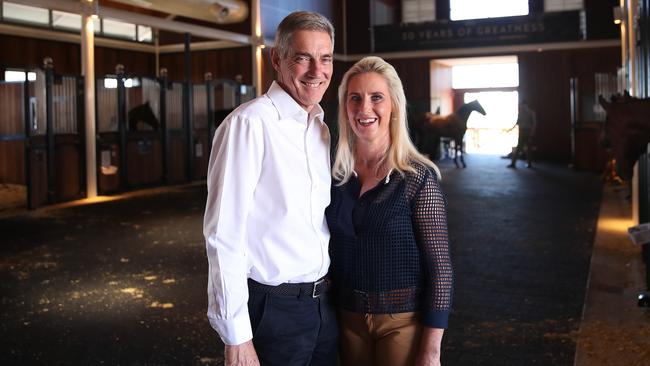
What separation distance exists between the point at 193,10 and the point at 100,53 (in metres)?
3.44

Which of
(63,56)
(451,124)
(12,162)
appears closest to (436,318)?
(12,162)

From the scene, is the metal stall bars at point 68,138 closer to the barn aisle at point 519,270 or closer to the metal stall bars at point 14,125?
the metal stall bars at point 14,125

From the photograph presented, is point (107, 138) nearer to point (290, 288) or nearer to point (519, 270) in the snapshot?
point (519, 270)

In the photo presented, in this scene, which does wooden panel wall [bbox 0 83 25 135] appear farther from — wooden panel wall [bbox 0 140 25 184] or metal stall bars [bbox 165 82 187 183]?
metal stall bars [bbox 165 82 187 183]

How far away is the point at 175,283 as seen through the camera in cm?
476

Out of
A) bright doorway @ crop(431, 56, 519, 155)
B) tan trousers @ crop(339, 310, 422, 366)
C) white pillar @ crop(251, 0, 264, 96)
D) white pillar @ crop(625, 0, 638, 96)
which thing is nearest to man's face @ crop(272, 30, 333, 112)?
tan trousers @ crop(339, 310, 422, 366)

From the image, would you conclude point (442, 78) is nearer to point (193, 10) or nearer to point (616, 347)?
point (193, 10)

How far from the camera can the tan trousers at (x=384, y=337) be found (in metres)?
1.74

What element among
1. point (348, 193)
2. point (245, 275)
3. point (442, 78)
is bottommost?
point (245, 275)

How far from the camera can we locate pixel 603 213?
25.8ft

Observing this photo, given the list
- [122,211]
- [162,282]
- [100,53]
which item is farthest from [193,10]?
[162,282]

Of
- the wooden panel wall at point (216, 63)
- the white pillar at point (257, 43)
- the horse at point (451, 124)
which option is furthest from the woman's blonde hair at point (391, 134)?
the horse at point (451, 124)

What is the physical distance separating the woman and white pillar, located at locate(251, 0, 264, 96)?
1250 cm

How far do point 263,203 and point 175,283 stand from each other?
334 centimetres
